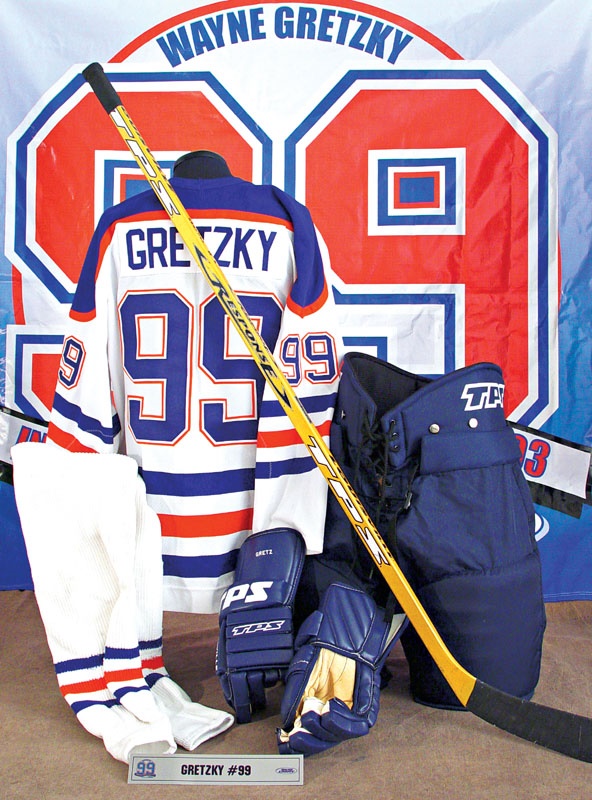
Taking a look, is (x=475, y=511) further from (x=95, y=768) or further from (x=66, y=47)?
(x=66, y=47)

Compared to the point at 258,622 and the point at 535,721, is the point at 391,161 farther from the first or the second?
the point at 535,721

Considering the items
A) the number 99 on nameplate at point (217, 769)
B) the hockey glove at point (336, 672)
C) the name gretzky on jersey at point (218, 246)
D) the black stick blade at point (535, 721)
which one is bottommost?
the number 99 on nameplate at point (217, 769)

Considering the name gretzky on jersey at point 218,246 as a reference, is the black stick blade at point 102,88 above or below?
above

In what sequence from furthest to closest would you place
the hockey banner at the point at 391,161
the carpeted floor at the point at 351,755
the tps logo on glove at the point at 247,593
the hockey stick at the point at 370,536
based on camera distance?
the hockey banner at the point at 391,161 < the tps logo on glove at the point at 247,593 < the hockey stick at the point at 370,536 < the carpeted floor at the point at 351,755

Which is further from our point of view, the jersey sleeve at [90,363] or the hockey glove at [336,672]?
the jersey sleeve at [90,363]

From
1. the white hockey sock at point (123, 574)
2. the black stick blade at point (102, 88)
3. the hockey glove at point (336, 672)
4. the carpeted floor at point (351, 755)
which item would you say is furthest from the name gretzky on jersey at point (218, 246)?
the carpeted floor at point (351, 755)

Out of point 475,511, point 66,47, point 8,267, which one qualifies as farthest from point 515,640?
point 66,47

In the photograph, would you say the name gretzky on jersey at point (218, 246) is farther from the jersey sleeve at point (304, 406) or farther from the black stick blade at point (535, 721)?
the black stick blade at point (535, 721)

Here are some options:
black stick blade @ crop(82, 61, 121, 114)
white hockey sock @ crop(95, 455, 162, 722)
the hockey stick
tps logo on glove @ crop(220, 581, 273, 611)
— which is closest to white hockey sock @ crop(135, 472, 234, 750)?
white hockey sock @ crop(95, 455, 162, 722)

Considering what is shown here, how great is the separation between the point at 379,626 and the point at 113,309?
782 millimetres

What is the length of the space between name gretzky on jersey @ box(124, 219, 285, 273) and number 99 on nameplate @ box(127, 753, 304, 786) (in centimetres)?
85

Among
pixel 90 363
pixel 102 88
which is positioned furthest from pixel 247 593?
pixel 102 88

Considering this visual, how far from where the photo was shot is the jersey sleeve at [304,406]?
1.44 meters

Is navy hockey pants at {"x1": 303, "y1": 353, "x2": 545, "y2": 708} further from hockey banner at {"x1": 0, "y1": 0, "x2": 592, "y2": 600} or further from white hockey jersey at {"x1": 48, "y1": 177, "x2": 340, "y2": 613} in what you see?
hockey banner at {"x1": 0, "y1": 0, "x2": 592, "y2": 600}
